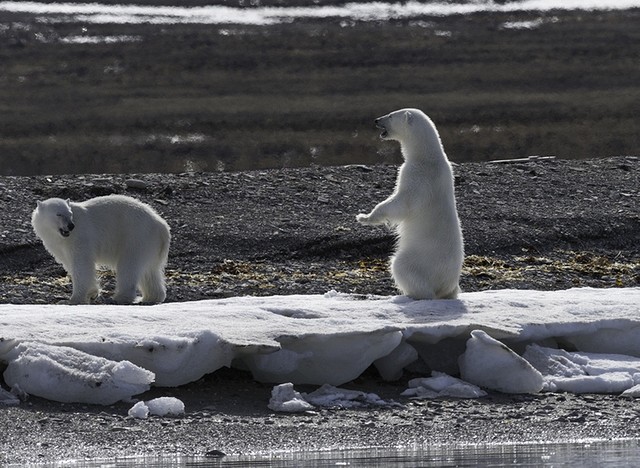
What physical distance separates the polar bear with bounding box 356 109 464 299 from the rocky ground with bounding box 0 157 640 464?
127 centimetres

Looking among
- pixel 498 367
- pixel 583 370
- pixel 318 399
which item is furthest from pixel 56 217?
pixel 583 370

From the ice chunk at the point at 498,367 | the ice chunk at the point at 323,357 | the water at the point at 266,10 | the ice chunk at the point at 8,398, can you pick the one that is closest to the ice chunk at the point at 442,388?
the ice chunk at the point at 498,367

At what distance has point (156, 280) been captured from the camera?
41.8ft

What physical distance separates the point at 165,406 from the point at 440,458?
1890mm

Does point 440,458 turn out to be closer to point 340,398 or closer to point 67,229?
point 340,398

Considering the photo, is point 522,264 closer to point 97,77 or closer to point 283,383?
point 283,383

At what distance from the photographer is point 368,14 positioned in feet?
151

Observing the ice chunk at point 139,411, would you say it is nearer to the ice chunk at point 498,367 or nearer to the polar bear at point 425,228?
the ice chunk at point 498,367

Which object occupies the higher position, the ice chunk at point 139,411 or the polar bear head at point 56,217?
the polar bear head at point 56,217

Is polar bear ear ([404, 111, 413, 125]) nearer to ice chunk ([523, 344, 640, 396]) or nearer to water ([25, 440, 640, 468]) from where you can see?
ice chunk ([523, 344, 640, 396])

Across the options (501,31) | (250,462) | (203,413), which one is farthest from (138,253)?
(501,31)

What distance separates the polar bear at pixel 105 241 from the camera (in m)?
12.2

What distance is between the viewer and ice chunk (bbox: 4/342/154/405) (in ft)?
30.0

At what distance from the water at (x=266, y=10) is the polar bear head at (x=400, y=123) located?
32911 millimetres
